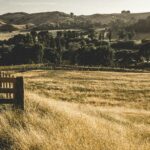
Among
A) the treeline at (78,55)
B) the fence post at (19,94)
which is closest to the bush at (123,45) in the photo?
the treeline at (78,55)

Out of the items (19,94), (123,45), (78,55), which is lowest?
(78,55)

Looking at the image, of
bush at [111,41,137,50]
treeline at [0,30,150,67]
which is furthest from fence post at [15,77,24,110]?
bush at [111,41,137,50]

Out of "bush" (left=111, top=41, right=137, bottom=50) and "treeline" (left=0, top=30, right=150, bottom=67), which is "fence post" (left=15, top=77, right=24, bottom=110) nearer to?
"treeline" (left=0, top=30, right=150, bottom=67)

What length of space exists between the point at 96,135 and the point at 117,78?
70207 mm

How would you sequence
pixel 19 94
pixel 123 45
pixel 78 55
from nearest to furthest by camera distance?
pixel 19 94 < pixel 78 55 < pixel 123 45

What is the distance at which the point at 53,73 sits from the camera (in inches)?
3573

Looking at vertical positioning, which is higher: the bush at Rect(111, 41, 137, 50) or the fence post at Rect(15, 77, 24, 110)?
the bush at Rect(111, 41, 137, 50)

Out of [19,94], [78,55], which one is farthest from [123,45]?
[19,94]

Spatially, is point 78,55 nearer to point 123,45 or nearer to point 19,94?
point 123,45

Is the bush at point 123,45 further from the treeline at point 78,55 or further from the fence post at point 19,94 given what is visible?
the fence post at point 19,94

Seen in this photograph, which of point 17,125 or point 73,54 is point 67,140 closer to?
point 17,125

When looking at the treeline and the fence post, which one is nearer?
the fence post

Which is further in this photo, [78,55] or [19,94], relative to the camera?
[78,55]

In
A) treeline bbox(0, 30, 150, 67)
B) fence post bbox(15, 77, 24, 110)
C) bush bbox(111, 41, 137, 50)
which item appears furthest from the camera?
bush bbox(111, 41, 137, 50)
